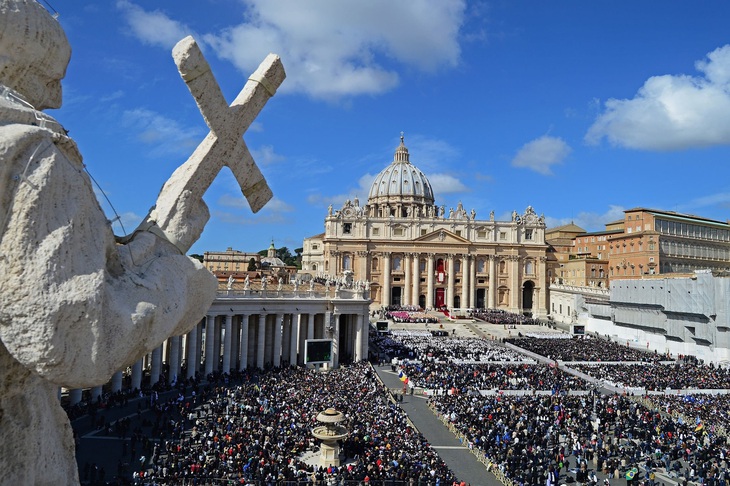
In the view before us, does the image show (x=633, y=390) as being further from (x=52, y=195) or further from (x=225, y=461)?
(x=52, y=195)

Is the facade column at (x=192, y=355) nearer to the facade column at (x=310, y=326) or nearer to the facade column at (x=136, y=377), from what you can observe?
the facade column at (x=136, y=377)

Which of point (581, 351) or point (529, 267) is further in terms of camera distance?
point (529, 267)

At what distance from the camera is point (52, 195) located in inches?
133

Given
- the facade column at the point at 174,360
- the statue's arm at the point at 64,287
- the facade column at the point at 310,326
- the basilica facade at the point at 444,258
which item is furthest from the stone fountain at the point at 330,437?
the basilica facade at the point at 444,258

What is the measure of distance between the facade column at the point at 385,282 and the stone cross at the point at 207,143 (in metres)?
89.3

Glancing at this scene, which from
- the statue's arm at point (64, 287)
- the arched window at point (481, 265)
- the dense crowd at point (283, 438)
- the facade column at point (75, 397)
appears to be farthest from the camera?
the arched window at point (481, 265)

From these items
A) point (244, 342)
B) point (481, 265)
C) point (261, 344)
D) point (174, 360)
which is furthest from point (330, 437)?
point (481, 265)

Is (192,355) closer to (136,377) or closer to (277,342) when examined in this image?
(136,377)

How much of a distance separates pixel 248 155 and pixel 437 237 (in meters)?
91.4

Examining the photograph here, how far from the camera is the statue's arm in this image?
328 centimetres

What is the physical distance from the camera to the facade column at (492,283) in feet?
319

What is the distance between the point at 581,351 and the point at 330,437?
3151 centimetres

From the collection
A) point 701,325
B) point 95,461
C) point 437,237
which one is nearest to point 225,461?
point 95,461

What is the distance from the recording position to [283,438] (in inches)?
776
